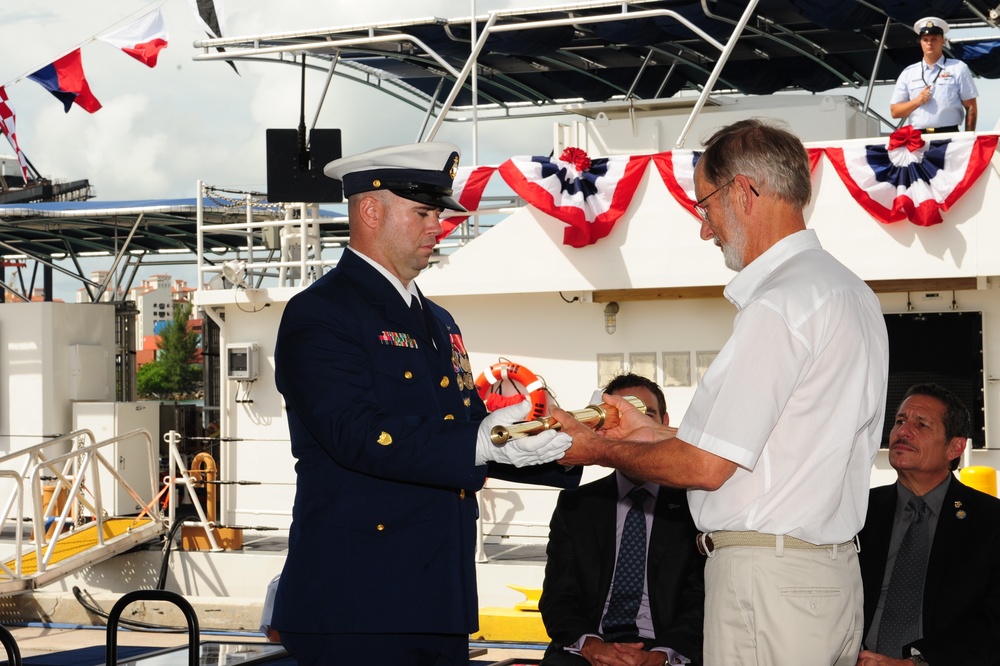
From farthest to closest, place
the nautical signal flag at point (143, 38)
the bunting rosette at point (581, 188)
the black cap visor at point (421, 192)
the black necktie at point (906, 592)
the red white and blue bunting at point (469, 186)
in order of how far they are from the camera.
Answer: the nautical signal flag at point (143, 38)
the red white and blue bunting at point (469, 186)
the bunting rosette at point (581, 188)
the black necktie at point (906, 592)
the black cap visor at point (421, 192)

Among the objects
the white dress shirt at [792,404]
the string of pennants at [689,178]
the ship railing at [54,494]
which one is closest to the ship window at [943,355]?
the string of pennants at [689,178]

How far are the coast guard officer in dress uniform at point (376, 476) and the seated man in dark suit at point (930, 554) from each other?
1727mm

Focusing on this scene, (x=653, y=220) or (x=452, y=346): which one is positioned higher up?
(x=653, y=220)

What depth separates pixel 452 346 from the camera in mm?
3162

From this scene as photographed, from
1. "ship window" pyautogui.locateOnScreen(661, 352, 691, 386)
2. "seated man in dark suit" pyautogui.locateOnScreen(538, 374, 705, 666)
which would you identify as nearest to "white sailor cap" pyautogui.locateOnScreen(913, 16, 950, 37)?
"ship window" pyautogui.locateOnScreen(661, 352, 691, 386)

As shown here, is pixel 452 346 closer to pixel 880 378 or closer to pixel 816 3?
pixel 880 378

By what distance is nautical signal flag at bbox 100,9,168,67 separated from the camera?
12.8 meters

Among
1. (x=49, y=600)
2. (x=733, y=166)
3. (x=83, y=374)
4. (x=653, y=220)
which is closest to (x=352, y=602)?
(x=733, y=166)

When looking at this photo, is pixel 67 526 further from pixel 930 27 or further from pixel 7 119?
pixel 930 27

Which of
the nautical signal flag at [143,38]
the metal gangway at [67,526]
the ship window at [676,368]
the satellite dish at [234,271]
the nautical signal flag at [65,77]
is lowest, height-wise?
the metal gangway at [67,526]

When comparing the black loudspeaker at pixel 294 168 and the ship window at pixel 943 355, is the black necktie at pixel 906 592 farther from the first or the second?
the black loudspeaker at pixel 294 168

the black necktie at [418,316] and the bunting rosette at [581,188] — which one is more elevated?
the bunting rosette at [581,188]

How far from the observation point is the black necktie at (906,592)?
13.1ft

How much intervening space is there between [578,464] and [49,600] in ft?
27.2
